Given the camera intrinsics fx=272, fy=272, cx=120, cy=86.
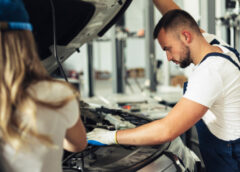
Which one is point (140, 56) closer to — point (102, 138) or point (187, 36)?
point (187, 36)

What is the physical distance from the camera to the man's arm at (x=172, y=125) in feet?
3.91

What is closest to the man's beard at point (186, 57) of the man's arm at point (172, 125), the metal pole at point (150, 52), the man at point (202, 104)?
the man at point (202, 104)

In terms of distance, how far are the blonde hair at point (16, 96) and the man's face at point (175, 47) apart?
2.80 feet

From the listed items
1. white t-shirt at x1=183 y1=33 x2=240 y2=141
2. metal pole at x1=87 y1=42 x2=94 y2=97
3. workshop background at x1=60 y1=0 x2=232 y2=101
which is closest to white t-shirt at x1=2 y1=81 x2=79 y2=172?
white t-shirt at x1=183 y1=33 x2=240 y2=141

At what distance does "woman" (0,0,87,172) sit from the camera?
27.5 inches

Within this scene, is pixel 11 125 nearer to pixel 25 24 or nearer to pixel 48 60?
pixel 25 24

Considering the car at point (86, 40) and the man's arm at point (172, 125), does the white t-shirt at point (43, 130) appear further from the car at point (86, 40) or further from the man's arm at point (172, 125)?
the man's arm at point (172, 125)

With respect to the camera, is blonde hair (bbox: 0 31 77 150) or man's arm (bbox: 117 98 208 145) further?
man's arm (bbox: 117 98 208 145)

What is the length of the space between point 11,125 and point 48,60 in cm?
105

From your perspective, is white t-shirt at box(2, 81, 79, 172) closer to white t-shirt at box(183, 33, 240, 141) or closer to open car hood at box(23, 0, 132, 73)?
white t-shirt at box(183, 33, 240, 141)

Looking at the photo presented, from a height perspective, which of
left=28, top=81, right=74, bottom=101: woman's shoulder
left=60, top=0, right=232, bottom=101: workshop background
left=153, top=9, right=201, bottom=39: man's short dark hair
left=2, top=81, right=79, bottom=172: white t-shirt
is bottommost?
left=60, top=0, right=232, bottom=101: workshop background

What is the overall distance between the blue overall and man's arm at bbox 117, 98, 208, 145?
232 millimetres

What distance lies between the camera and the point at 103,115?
1.73m

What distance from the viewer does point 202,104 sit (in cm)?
119
